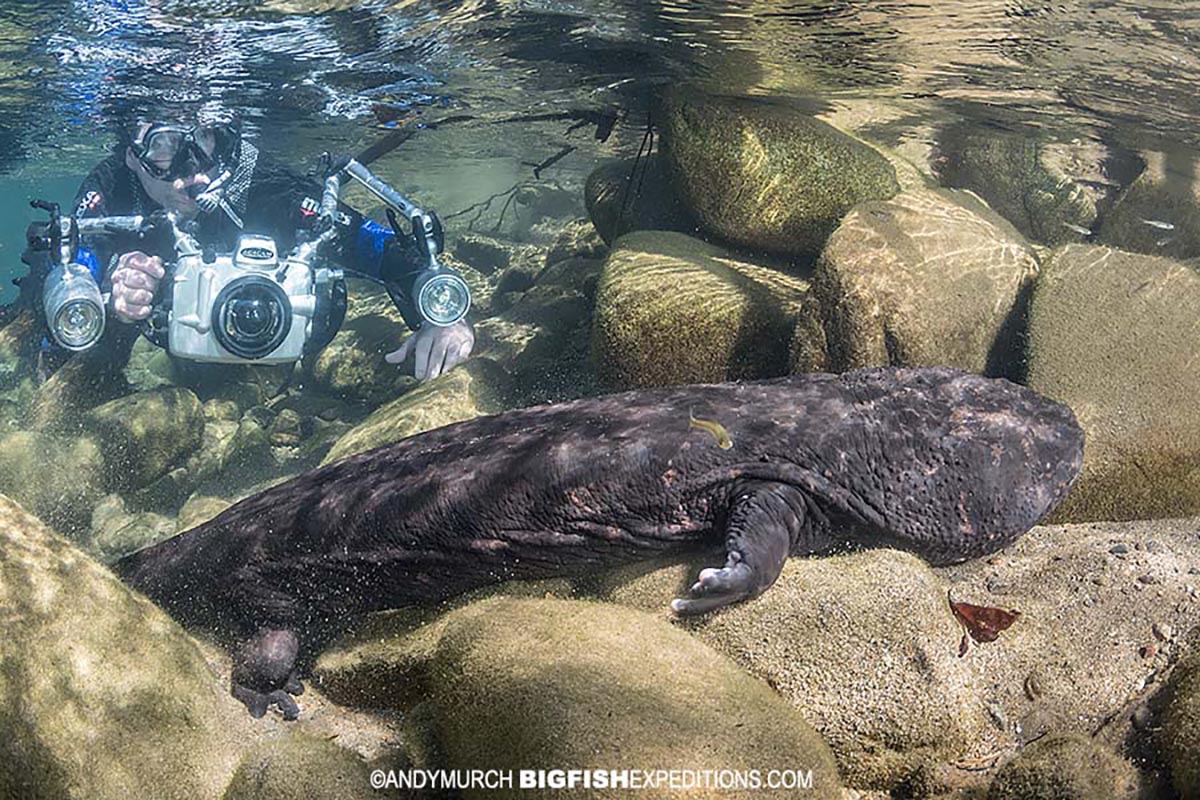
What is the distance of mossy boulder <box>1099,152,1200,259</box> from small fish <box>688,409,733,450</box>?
901 centimetres

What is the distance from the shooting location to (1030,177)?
11.7m

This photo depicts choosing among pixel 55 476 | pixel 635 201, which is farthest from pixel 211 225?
pixel 635 201

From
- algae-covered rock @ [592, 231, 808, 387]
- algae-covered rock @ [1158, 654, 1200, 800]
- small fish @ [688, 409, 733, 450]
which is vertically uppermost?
small fish @ [688, 409, 733, 450]

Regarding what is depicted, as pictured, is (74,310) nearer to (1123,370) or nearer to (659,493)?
(659,493)

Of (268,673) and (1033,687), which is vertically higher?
(1033,687)

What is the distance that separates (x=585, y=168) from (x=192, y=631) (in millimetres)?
29336

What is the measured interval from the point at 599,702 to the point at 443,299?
7196 mm

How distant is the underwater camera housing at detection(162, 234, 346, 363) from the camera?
8398 mm

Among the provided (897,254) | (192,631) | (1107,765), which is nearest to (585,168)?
(897,254)

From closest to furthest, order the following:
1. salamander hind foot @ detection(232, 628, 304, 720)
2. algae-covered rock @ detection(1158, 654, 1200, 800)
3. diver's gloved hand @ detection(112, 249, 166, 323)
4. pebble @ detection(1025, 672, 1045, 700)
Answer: algae-covered rock @ detection(1158, 654, 1200, 800)
pebble @ detection(1025, 672, 1045, 700)
salamander hind foot @ detection(232, 628, 304, 720)
diver's gloved hand @ detection(112, 249, 166, 323)

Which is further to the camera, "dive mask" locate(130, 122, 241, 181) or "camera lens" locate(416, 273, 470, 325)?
"dive mask" locate(130, 122, 241, 181)

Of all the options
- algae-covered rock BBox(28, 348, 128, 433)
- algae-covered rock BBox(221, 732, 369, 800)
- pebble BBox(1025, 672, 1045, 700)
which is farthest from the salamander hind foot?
algae-covered rock BBox(28, 348, 128, 433)

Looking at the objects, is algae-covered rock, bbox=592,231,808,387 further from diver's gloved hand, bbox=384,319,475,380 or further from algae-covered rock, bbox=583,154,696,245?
diver's gloved hand, bbox=384,319,475,380

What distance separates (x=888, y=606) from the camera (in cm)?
359
